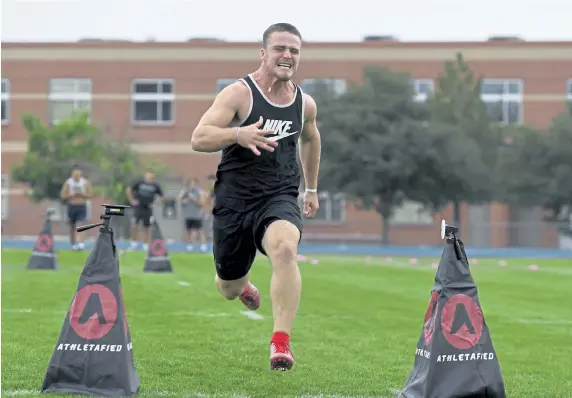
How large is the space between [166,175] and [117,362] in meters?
45.6

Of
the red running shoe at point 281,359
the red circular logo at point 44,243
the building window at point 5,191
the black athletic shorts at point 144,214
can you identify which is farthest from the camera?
the building window at point 5,191

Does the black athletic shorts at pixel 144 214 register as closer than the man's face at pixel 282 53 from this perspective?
No

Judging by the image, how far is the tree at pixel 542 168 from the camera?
Answer: 143 ft

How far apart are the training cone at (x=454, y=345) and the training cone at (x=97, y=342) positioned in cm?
151

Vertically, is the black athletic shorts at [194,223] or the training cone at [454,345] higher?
the training cone at [454,345]

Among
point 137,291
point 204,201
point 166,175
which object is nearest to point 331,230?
point 166,175

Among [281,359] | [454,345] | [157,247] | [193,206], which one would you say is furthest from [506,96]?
[454,345]

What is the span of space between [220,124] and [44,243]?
511 inches

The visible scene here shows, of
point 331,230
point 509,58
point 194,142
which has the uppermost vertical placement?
point 509,58

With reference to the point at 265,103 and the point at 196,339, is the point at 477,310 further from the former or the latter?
the point at 196,339

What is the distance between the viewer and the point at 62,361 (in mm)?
6121

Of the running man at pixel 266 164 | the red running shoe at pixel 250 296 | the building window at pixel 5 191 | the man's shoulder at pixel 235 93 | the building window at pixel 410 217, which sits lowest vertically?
the building window at pixel 410 217

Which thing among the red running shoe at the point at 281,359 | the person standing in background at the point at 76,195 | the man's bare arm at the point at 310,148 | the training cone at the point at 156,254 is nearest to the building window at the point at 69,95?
the person standing in background at the point at 76,195

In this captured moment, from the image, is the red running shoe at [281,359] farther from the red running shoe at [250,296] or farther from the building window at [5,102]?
the building window at [5,102]
